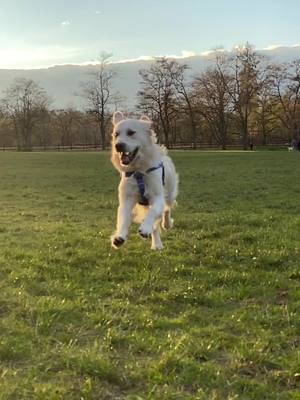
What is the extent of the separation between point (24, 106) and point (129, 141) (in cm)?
9210

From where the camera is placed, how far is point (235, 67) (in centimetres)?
8162

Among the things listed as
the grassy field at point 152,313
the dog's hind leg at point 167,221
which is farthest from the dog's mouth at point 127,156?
the dog's hind leg at point 167,221

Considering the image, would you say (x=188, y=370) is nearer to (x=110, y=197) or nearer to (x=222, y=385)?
(x=222, y=385)

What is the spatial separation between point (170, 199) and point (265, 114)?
77.4 m

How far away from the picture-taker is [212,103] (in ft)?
262

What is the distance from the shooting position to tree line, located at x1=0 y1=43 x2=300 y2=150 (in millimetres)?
79438

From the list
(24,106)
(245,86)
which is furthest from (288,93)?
(24,106)

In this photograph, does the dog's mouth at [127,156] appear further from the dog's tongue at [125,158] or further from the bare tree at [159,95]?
the bare tree at [159,95]

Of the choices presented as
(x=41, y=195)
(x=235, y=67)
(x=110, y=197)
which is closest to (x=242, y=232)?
(x=110, y=197)

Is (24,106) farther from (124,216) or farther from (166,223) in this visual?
(124,216)

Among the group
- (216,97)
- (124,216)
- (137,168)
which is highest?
(216,97)

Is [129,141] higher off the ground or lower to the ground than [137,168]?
higher

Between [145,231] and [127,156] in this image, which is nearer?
[145,231]

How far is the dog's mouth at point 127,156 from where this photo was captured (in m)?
7.14
